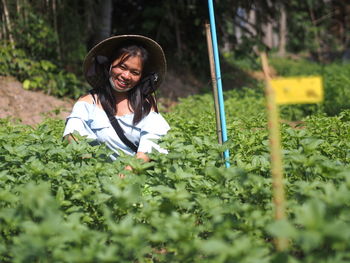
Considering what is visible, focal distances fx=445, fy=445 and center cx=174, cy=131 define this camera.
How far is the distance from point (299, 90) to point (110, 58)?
209cm

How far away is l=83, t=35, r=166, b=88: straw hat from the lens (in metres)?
3.38

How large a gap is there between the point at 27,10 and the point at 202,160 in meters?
5.29

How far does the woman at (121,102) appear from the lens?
321 centimetres

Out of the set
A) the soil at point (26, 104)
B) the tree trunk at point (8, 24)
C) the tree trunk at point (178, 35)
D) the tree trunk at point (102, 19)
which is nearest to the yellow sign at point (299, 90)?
the soil at point (26, 104)

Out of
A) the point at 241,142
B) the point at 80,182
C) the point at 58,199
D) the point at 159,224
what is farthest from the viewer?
the point at 241,142

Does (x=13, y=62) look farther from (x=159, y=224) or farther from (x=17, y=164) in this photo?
(x=159, y=224)

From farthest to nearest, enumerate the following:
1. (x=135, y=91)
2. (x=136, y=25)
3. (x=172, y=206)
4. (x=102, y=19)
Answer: (x=136, y=25) < (x=102, y=19) < (x=135, y=91) < (x=172, y=206)

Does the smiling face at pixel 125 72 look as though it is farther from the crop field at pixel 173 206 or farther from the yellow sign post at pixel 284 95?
the yellow sign post at pixel 284 95

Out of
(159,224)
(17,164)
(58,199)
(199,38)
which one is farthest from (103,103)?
(199,38)

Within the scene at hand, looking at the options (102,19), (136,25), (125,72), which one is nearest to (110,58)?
(125,72)

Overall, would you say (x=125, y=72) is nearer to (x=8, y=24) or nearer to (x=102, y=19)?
(x=8, y=24)

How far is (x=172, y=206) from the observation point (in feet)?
6.83

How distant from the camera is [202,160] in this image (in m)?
2.59

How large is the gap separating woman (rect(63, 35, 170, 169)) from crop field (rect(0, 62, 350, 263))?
318 mm
